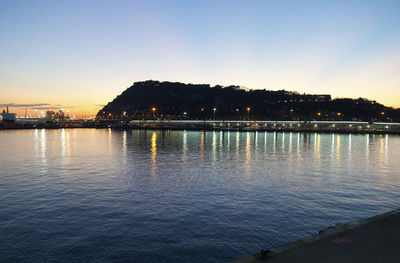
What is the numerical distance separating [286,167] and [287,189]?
13.2 meters

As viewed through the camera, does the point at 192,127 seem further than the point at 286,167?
Yes

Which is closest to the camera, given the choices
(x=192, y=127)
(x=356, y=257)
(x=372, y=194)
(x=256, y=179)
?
(x=356, y=257)

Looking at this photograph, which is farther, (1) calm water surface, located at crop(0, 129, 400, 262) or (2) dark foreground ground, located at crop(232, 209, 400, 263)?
(1) calm water surface, located at crop(0, 129, 400, 262)

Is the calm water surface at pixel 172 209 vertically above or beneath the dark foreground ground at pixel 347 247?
beneath

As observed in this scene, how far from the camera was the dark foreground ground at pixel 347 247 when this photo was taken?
834 centimetres

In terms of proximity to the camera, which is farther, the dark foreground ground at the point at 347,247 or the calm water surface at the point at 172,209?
the calm water surface at the point at 172,209

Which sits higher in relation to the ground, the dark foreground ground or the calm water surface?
the dark foreground ground

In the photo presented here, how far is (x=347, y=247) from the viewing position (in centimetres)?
924

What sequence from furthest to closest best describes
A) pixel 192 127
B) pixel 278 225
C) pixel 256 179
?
pixel 192 127, pixel 256 179, pixel 278 225

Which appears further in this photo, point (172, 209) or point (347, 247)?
point (172, 209)

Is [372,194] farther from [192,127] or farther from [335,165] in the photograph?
[192,127]

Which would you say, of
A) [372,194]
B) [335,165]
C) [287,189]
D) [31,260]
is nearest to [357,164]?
[335,165]

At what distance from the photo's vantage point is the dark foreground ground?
27.3 ft

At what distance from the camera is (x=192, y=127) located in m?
192
